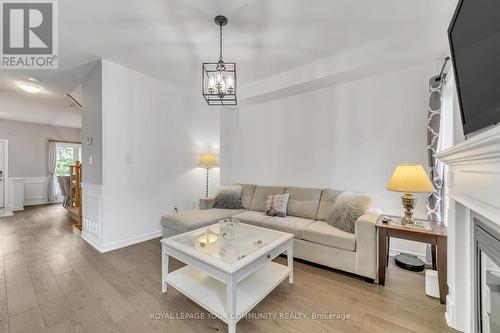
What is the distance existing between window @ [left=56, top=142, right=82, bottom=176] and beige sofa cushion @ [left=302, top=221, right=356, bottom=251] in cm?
784

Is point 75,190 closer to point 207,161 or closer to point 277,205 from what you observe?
point 207,161

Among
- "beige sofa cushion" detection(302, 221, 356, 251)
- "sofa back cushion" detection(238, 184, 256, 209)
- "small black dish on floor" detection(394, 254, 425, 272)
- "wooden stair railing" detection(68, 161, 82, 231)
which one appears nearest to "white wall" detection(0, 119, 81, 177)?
"wooden stair railing" detection(68, 161, 82, 231)

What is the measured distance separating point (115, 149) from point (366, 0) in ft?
11.2

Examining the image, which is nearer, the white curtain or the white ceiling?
the white ceiling

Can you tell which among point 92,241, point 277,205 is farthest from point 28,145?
point 277,205

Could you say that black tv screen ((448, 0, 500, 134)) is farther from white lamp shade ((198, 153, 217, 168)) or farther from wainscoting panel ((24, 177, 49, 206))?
wainscoting panel ((24, 177, 49, 206))

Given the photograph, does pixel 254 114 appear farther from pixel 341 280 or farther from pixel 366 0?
pixel 341 280

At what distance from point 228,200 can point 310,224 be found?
4.81 feet

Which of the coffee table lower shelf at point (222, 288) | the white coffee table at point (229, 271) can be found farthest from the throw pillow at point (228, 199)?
the coffee table lower shelf at point (222, 288)

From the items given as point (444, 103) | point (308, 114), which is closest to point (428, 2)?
point (444, 103)

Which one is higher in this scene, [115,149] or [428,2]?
[428,2]

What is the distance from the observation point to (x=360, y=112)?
9.68 ft

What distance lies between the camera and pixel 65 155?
6809mm

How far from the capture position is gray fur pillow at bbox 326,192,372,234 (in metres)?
2.35
